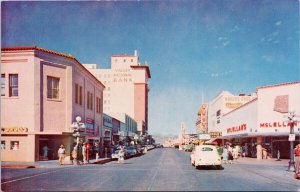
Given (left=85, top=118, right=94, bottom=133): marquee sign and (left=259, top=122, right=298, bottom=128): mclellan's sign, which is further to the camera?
(left=85, top=118, right=94, bottom=133): marquee sign

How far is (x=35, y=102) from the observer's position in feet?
114

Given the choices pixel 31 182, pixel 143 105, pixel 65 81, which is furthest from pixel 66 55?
pixel 143 105

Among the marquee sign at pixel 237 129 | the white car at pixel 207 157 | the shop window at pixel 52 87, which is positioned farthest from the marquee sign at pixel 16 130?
the marquee sign at pixel 237 129

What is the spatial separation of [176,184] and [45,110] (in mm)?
21658

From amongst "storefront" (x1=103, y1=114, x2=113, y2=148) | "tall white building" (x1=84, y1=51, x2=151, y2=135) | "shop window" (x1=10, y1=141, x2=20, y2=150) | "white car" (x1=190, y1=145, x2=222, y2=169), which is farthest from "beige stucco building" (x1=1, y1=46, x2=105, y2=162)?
"tall white building" (x1=84, y1=51, x2=151, y2=135)

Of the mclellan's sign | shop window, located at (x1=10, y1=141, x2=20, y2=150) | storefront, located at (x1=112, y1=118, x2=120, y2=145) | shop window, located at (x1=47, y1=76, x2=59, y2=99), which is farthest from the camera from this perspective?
storefront, located at (x1=112, y1=118, x2=120, y2=145)

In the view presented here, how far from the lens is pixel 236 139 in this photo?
2361 inches

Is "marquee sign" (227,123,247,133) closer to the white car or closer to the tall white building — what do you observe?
the white car

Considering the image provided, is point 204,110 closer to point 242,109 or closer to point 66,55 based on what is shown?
point 242,109

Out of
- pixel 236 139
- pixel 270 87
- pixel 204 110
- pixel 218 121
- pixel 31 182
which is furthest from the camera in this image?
pixel 204 110

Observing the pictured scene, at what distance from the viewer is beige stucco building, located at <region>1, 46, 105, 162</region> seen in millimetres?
34344

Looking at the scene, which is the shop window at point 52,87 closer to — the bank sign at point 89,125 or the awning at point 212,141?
the bank sign at point 89,125

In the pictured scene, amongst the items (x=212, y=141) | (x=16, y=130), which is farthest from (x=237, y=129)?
(x=16, y=130)

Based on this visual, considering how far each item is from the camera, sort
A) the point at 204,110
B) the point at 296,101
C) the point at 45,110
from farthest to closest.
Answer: the point at 204,110 < the point at 296,101 < the point at 45,110
